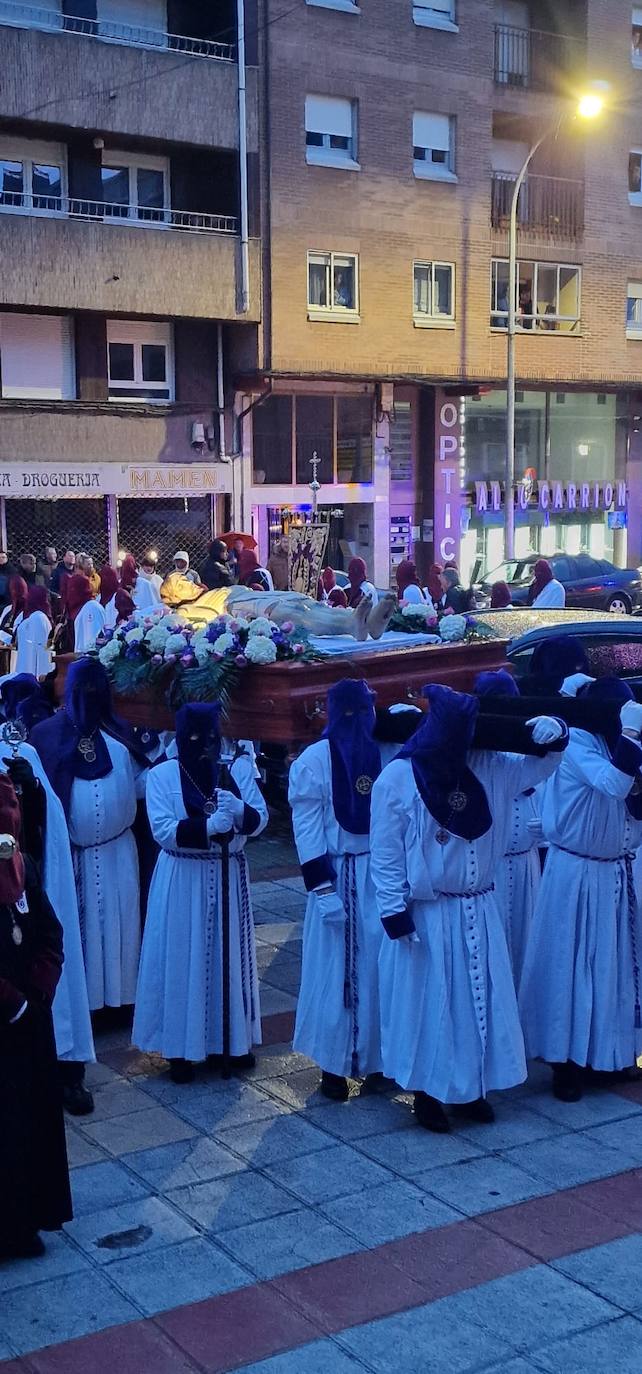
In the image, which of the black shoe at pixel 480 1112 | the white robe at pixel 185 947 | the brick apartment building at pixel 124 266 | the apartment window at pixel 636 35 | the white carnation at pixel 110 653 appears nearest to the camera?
the black shoe at pixel 480 1112

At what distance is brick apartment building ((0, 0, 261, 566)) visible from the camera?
23109 mm

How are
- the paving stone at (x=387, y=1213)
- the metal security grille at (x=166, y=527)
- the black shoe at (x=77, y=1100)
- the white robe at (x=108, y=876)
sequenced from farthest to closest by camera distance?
the metal security grille at (x=166, y=527) < the white robe at (x=108, y=876) < the black shoe at (x=77, y=1100) < the paving stone at (x=387, y=1213)

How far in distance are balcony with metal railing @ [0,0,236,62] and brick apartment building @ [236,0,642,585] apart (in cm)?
112

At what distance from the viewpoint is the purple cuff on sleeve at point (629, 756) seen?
6320 millimetres

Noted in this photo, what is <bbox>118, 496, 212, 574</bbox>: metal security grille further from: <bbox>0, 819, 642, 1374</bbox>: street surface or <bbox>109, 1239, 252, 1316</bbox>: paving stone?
<bbox>109, 1239, 252, 1316</bbox>: paving stone

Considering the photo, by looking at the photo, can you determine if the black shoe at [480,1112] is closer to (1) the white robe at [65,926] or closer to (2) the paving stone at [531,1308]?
(2) the paving stone at [531,1308]

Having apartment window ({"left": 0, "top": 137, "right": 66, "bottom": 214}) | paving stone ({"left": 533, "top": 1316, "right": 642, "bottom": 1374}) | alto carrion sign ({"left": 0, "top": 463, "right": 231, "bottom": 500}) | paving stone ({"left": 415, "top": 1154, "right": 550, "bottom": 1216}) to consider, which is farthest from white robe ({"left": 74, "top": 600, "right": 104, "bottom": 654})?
apartment window ({"left": 0, "top": 137, "right": 66, "bottom": 214})

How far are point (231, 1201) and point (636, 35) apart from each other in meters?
32.3

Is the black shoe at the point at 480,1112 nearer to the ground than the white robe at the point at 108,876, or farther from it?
nearer to the ground

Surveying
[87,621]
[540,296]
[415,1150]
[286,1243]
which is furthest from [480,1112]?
[540,296]

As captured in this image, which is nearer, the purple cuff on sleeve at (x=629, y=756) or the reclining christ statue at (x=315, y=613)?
the purple cuff on sleeve at (x=629, y=756)

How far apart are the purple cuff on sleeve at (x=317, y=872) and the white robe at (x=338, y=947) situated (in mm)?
26

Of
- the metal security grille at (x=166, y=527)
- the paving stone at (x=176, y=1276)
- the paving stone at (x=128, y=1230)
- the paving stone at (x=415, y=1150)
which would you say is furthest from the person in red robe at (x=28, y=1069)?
the metal security grille at (x=166, y=527)

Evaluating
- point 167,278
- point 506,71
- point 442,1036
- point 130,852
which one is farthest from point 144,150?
point 442,1036
